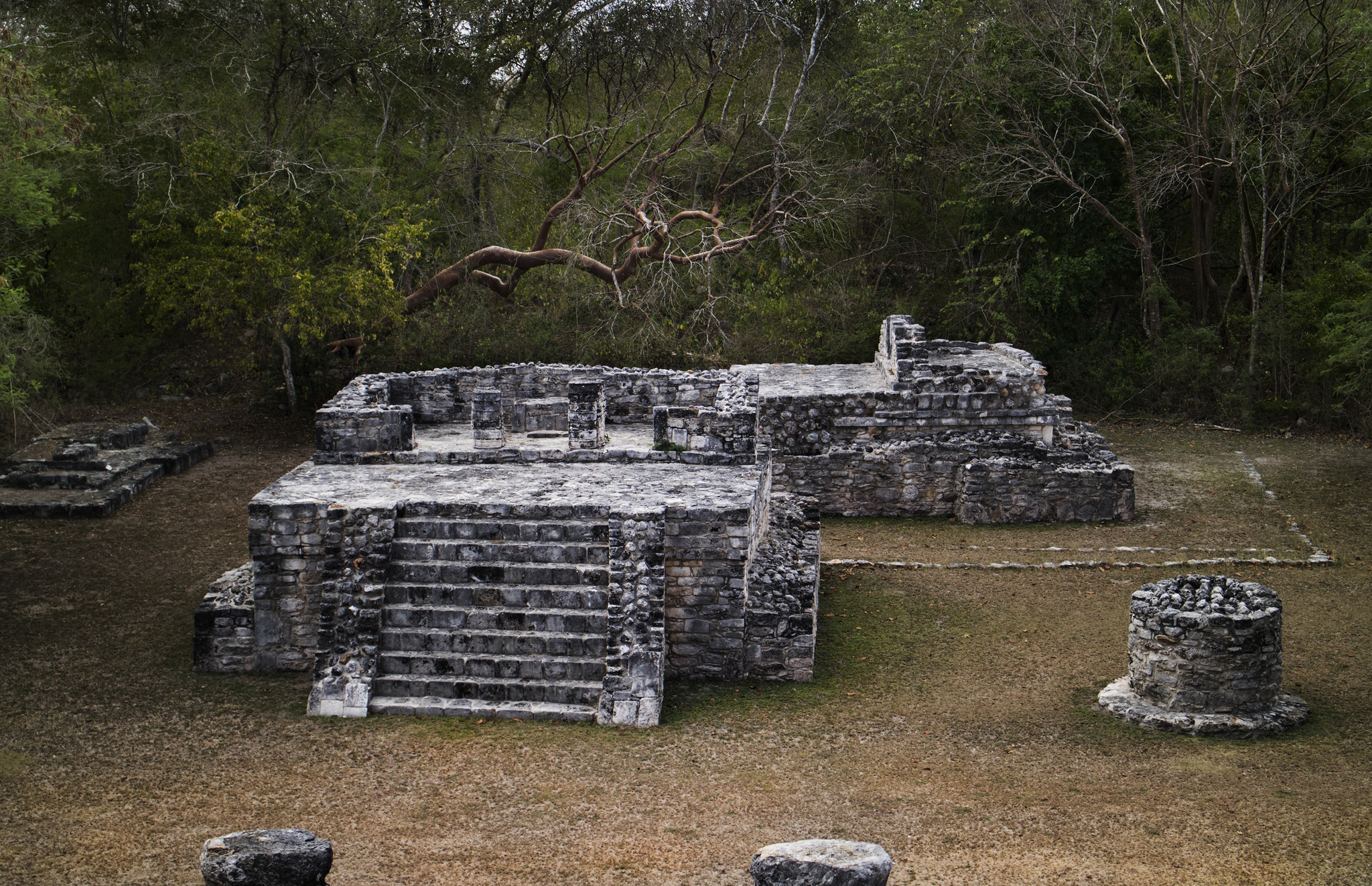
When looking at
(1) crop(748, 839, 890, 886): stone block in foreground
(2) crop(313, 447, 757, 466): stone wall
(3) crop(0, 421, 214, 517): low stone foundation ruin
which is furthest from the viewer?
(3) crop(0, 421, 214, 517): low stone foundation ruin

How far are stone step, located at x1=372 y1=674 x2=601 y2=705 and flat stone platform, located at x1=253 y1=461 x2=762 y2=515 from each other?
1.54m

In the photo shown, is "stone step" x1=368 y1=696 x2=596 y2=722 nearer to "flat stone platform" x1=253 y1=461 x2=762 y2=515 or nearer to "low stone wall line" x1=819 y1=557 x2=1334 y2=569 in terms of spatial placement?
"flat stone platform" x1=253 y1=461 x2=762 y2=515

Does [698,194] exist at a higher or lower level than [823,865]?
higher

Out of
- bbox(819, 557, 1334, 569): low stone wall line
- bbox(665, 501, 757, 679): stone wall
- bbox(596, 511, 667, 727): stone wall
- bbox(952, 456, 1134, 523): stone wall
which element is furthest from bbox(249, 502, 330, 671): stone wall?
bbox(952, 456, 1134, 523): stone wall

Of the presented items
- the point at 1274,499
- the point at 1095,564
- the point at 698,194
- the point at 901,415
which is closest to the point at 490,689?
the point at 1095,564

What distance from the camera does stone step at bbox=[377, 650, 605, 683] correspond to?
9.61 metres

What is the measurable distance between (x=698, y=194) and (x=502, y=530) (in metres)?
15.9

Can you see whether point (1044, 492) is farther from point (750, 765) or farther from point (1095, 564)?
point (750, 765)

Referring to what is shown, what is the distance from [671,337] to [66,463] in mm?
9869

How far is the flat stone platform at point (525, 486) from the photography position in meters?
10.4

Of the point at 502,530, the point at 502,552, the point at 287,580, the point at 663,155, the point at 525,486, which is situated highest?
the point at 663,155

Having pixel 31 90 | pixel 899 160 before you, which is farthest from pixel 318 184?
pixel 899 160

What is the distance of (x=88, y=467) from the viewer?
1711cm

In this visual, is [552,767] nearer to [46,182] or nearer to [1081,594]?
[1081,594]
